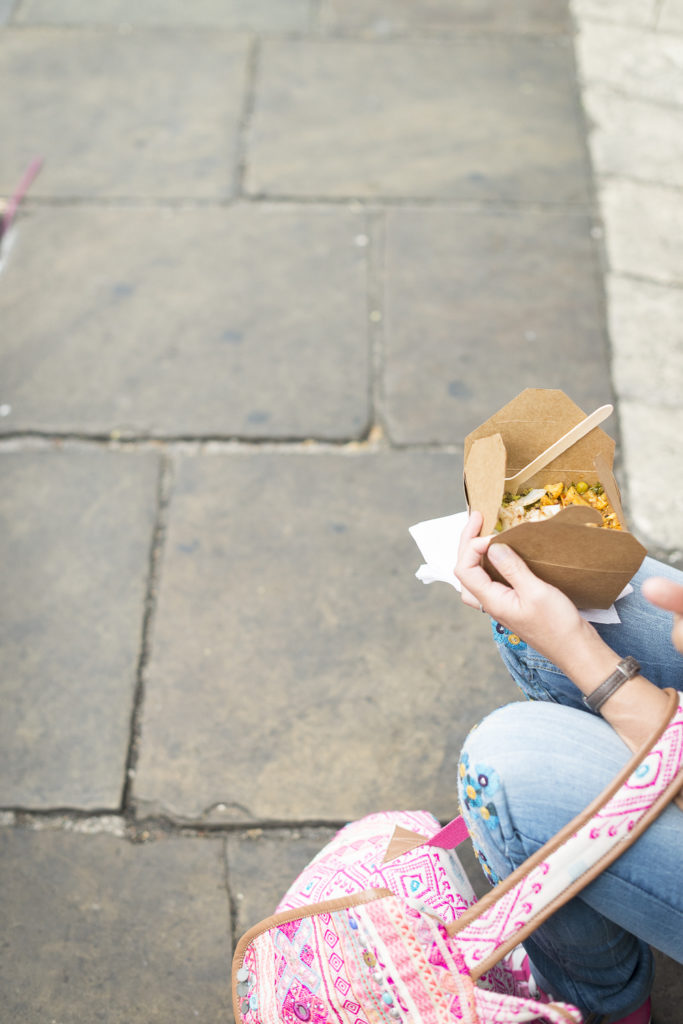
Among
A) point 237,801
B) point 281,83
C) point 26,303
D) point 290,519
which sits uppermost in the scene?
point 281,83

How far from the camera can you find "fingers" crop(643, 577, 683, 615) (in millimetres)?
1083

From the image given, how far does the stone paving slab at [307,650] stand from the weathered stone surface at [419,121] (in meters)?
1.21

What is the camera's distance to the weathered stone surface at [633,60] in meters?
3.32

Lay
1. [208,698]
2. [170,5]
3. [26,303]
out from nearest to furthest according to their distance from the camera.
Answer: [208,698], [26,303], [170,5]

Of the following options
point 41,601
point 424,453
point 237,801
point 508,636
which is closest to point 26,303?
point 41,601

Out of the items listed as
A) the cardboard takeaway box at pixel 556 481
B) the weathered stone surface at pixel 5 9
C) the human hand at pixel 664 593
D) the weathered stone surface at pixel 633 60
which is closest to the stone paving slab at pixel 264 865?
the cardboard takeaway box at pixel 556 481

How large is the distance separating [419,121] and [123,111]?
3.62 feet

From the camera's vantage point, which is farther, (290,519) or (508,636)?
(290,519)

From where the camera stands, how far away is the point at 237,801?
1.79m

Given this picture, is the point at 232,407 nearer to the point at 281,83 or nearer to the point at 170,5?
the point at 281,83

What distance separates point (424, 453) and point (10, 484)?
1101 millimetres

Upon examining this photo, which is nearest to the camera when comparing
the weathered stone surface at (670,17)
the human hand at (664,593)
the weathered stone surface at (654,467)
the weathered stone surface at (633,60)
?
the human hand at (664,593)

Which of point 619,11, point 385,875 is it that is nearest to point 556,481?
point 385,875

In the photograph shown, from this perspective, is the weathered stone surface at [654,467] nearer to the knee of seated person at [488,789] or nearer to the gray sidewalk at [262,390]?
the gray sidewalk at [262,390]
